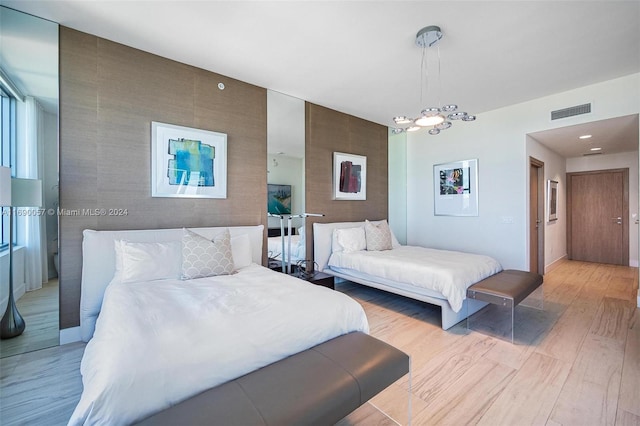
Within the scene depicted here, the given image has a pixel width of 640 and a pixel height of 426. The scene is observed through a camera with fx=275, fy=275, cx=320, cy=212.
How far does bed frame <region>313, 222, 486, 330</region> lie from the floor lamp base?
10.2ft

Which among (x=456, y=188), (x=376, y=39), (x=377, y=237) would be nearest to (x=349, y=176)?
(x=377, y=237)

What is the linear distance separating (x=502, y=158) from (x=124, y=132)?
5.15m

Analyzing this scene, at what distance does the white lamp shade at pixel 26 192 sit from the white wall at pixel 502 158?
5452mm

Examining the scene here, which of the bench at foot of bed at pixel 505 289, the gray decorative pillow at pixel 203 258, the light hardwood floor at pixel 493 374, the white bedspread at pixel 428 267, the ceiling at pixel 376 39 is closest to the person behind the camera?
the light hardwood floor at pixel 493 374

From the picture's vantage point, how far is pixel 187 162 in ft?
10.2

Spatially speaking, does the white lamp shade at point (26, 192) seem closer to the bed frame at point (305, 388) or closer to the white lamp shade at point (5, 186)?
the white lamp shade at point (5, 186)

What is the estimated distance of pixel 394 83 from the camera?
359 centimetres

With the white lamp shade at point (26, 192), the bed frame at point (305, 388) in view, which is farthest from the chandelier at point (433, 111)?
the white lamp shade at point (26, 192)

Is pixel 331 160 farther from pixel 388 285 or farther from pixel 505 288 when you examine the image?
pixel 505 288

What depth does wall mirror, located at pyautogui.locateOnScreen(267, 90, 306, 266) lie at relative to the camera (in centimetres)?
380

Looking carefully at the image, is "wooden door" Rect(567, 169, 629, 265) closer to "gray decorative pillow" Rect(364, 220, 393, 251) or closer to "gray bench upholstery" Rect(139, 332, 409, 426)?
"gray decorative pillow" Rect(364, 220, 393, 251)

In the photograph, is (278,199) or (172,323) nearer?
(172,323)

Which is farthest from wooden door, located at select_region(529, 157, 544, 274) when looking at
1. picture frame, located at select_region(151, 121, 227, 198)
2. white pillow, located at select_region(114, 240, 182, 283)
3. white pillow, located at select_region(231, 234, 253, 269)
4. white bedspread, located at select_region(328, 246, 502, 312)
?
white pillow, located at select_region(114, 240, 182, 283)

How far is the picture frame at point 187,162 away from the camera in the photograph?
2.95m
